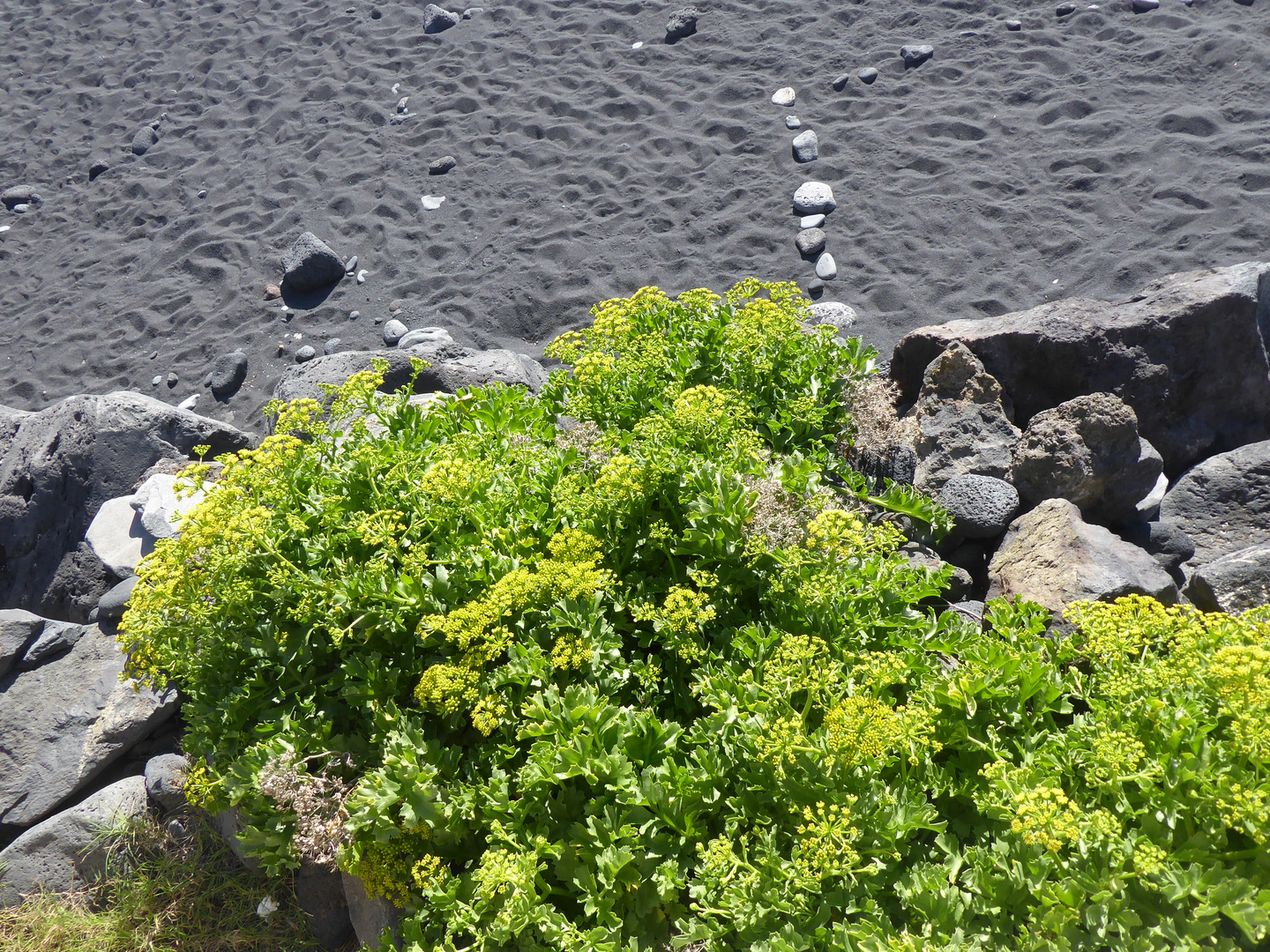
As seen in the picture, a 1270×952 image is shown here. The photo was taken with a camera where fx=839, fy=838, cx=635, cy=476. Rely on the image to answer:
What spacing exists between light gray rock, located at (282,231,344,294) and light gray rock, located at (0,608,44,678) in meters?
4.23

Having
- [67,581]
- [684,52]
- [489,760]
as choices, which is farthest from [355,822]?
[684,52]

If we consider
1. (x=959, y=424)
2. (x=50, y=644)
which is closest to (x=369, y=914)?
(x=50, y=644)

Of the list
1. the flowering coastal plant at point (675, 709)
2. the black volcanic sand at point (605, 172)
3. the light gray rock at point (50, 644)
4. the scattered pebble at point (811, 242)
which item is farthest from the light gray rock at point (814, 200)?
the light gray rock at point (50, 644)

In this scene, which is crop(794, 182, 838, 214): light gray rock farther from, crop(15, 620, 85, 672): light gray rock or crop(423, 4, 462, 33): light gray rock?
crop(15, 620, 85, 672): light gray rock

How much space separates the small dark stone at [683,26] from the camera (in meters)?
9.34

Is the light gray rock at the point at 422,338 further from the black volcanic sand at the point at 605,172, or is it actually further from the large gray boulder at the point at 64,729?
the large gray boulder at the point at 64,729

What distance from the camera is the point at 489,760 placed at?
2.78 meters

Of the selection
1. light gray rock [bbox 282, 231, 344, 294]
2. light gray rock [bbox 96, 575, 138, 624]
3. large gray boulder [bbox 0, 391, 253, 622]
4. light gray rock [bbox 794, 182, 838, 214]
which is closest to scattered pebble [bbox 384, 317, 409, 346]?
light gray rock [bbox 282, 231, 344, 294]

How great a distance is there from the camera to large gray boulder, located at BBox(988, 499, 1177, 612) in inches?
136

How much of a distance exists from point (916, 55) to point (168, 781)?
867 cm

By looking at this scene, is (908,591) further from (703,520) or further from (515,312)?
(515,312)

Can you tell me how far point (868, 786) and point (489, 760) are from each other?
1215 millimetres

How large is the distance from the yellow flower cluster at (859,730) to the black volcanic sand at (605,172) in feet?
14.3

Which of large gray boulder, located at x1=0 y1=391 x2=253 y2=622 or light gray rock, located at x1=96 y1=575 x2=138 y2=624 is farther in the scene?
large gray boulder, located at x1=0 y1=391 x2=253 y2=622
